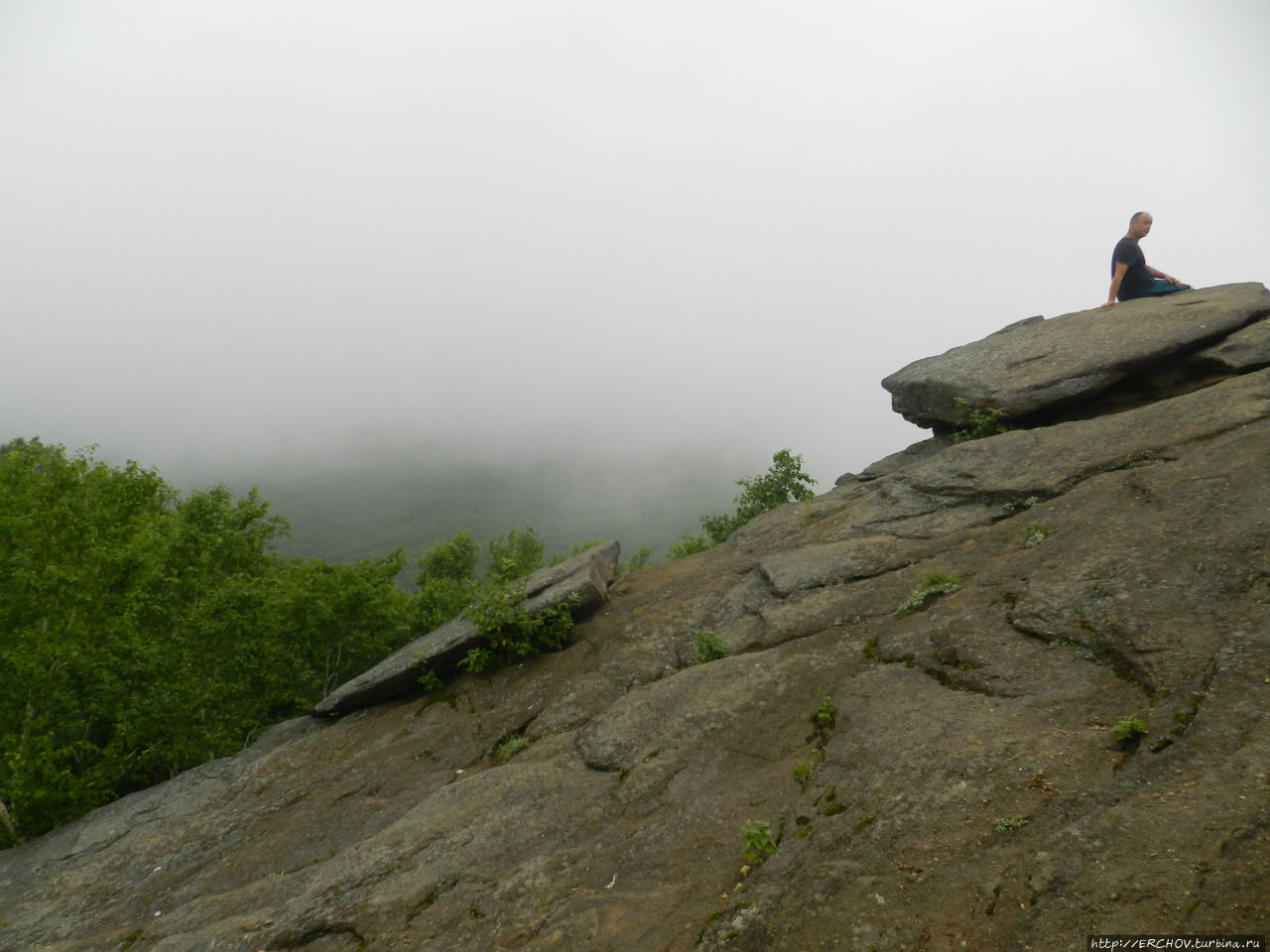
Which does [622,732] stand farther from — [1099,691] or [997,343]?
[997,343]

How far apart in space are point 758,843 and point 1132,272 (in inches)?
839

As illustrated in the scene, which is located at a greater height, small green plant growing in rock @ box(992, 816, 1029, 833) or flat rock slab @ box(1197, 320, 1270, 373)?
flat rock slab @ box(1197, 320, 1270, 373)

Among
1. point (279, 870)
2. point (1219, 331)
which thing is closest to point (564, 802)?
point (279, 870)

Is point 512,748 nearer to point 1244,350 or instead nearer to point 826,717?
point 826,717

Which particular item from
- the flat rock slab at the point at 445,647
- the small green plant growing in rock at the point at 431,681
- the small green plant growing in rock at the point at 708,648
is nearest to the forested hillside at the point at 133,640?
the flat rock slab at the point at 445,647

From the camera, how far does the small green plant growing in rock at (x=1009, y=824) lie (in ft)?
20.5

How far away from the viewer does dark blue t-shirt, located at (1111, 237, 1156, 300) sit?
1966 cm

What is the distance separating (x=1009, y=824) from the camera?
6293 mm

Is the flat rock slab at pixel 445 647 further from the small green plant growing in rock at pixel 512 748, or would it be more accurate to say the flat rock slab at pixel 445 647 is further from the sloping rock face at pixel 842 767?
the small green plant growing in rock at pixel 512 748

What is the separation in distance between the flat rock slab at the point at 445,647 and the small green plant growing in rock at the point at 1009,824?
1128cm

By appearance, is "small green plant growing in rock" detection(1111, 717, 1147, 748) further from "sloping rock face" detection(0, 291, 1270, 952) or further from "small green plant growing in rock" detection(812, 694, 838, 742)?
"small green plant growing in rock" detection(812, 694, 838, 742)

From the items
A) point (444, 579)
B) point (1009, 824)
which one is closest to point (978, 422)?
point (1009, 824)

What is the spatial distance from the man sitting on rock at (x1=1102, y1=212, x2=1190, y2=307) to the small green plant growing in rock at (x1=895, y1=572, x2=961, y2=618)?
1306 cm

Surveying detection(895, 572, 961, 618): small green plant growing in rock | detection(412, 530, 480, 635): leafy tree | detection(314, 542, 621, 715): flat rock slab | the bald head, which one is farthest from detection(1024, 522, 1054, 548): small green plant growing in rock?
detection(412, 530, 480, 635): leafy tree
